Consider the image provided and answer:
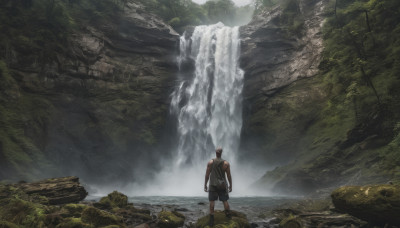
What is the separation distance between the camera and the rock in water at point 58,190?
1057 cm

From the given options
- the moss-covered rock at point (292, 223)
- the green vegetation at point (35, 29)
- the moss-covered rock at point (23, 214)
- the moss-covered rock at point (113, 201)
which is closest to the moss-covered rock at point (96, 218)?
the moss-covered rock at point (23, 214)

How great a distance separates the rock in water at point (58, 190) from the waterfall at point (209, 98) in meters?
16.8

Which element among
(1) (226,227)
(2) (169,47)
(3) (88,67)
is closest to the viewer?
(1) (226,227)

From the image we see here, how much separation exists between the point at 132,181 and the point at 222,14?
36.6 m

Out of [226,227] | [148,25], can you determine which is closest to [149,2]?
[148,25]

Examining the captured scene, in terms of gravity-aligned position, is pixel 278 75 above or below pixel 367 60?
above

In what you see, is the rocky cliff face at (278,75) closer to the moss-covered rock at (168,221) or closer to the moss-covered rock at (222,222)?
the moss-covered rock at (168,221)

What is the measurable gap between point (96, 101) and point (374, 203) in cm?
2579

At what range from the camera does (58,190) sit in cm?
1087

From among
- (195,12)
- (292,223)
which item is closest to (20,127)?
(292,223)

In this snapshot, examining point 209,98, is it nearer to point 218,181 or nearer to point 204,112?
point 204,112

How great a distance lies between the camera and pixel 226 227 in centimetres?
671

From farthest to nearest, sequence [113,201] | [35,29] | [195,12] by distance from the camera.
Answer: [195,12] → [35,29] → [113,201]

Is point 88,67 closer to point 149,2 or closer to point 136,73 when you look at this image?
point 136,73
